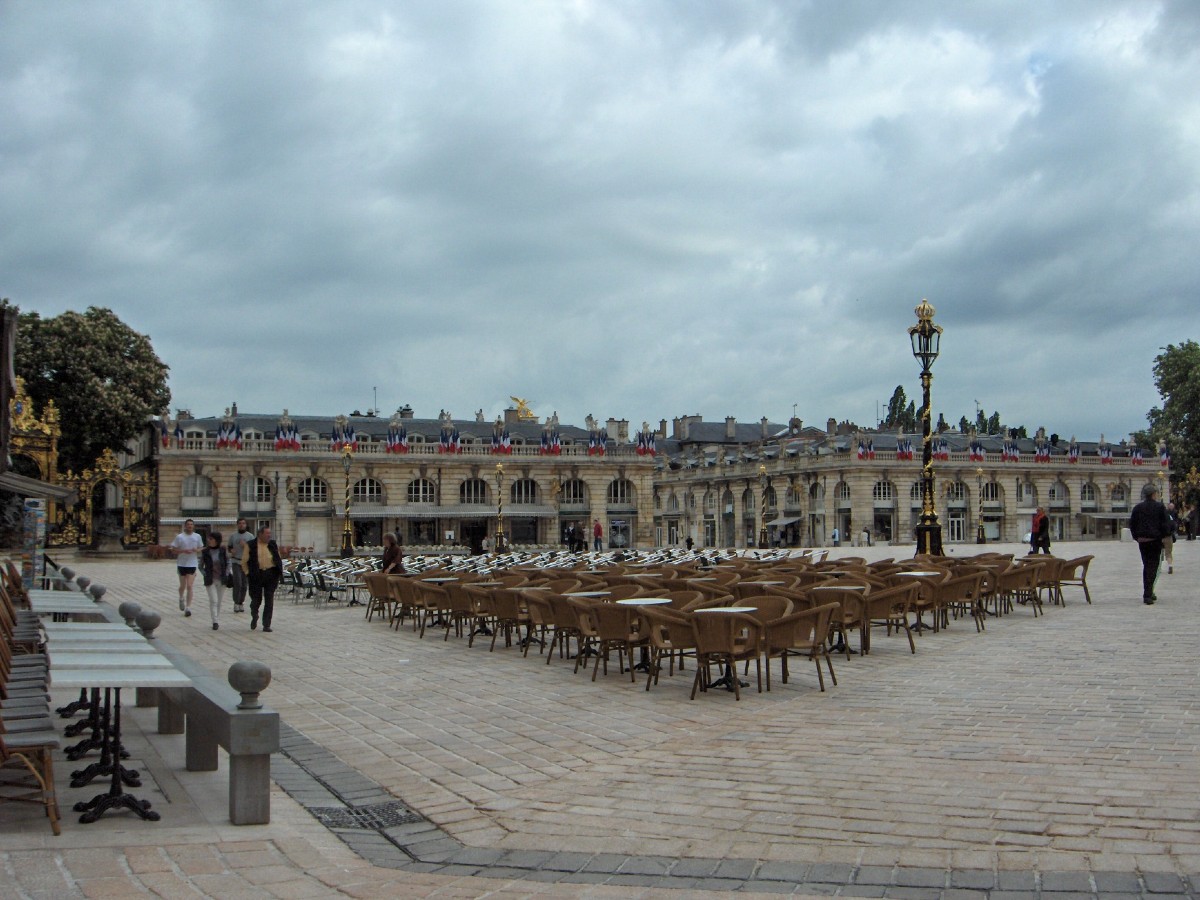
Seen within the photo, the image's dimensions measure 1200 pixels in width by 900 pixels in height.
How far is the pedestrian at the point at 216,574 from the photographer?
16156mm

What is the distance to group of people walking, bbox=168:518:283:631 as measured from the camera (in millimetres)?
15820

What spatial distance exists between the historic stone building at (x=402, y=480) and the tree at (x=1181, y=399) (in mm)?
35303

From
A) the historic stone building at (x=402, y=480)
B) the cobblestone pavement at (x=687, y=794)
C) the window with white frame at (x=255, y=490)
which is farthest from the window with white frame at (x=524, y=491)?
the cobblestone pavement at (x=687, y=794)

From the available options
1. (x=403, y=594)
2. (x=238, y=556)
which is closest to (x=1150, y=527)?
(x=403, y=594)

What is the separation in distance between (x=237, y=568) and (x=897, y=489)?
59512 millimetres

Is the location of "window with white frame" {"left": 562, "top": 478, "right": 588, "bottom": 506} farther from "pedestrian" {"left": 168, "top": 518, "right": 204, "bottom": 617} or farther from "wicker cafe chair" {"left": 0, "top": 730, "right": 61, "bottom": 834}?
"wicker cafe chair" {"left": 0, "top": 730, "right": 61, "bottom": 834}

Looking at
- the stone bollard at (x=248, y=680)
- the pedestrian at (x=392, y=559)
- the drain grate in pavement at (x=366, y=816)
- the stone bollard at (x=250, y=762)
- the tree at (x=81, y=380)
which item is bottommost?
the drain grate in pavement at (x=366, y=816)

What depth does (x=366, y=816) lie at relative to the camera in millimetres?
5973

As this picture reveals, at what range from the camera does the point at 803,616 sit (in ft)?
Result: 30.8

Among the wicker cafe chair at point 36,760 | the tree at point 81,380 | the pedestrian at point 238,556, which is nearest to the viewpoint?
the wicker cafe chair at point 36,760

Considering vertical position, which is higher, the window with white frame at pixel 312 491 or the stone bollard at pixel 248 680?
the window with white frame at pixel 312 491

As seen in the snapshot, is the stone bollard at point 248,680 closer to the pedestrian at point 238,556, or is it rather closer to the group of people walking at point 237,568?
the group of people walking at point 237,568

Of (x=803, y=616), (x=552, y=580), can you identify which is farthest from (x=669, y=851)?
(x=552, y=580)

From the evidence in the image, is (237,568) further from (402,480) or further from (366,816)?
(402,480)
